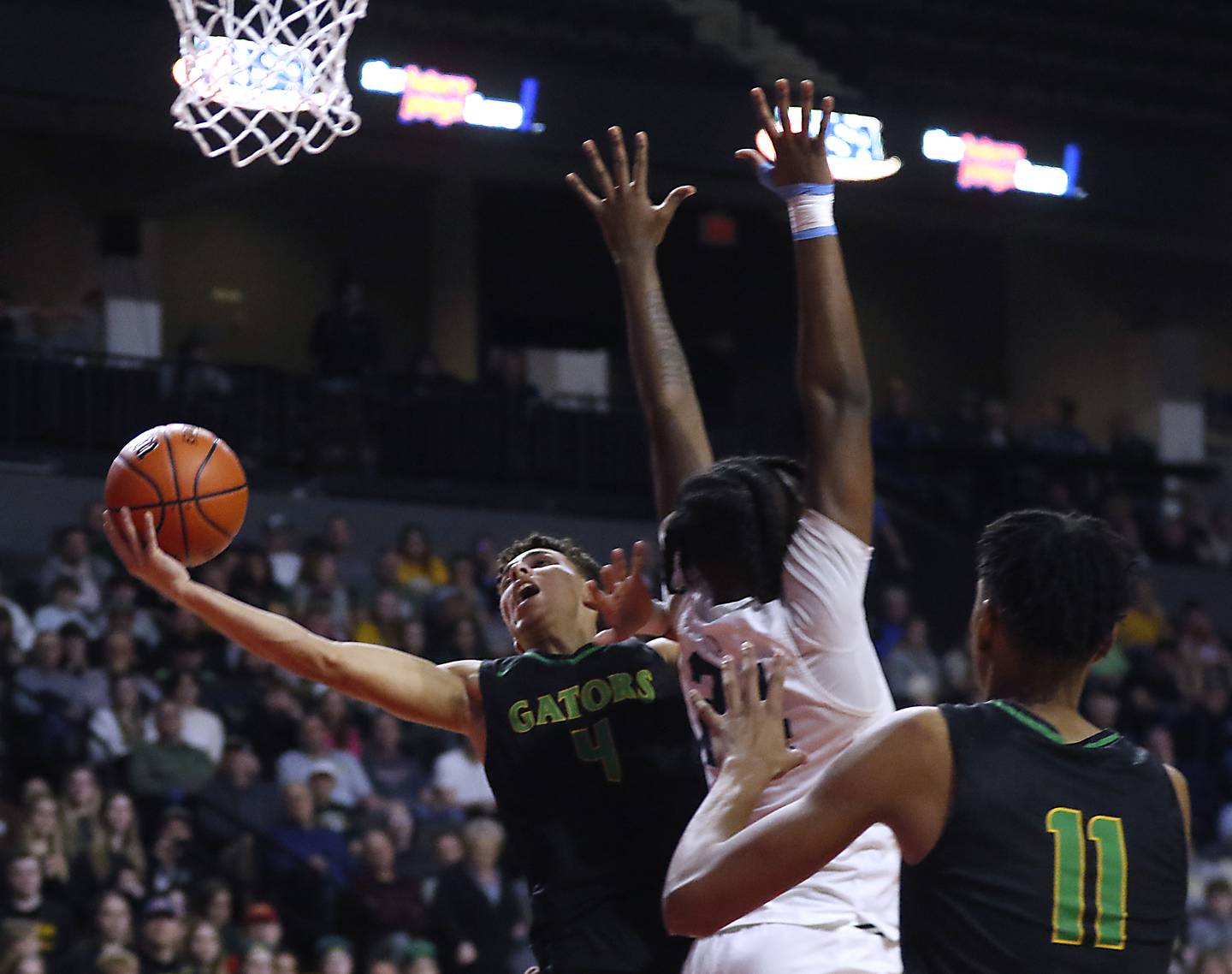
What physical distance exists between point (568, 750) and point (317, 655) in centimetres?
51

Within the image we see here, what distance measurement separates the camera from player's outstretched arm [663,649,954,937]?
95.7 inches

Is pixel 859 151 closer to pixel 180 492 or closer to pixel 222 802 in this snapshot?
pixel 222 802

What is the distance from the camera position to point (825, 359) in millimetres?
3113

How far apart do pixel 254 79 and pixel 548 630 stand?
3.16 metres

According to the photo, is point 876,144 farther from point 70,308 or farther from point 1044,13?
point 70,308

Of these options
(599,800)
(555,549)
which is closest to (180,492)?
(555,549)

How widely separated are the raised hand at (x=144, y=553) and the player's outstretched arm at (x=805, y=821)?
1.34 meters

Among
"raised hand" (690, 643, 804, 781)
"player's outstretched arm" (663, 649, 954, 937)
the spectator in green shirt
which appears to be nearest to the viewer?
"player's outstretched arm" (663, 649, 954, 937)

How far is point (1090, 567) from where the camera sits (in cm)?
252

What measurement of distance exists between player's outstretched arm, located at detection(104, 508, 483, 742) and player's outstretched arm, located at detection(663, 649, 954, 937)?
3.88ft

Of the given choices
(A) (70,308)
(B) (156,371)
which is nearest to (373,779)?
(B) (156,371)

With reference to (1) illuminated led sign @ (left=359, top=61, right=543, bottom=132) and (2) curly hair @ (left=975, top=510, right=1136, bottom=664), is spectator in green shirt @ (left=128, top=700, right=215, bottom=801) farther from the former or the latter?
(2) curly hair @ (left=975, top=510, right=1136, bottom=664)

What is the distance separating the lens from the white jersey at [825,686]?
3102 millimetres

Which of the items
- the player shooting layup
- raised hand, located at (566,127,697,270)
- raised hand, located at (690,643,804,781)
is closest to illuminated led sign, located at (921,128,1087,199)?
raised hand, located at (566,127,697,270)
